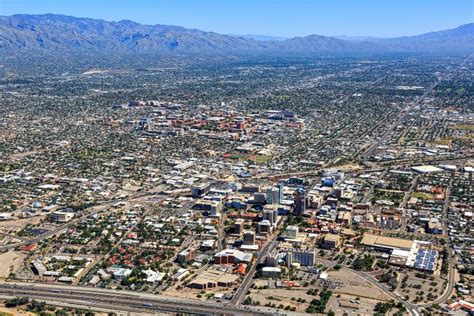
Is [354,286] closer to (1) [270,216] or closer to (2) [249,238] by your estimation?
(2) [249,238]

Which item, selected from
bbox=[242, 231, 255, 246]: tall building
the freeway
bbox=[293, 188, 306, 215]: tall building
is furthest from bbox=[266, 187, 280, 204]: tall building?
the freeway

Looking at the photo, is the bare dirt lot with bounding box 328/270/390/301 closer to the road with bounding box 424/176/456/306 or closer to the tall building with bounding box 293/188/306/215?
the road with bounding box 424/176/456/306

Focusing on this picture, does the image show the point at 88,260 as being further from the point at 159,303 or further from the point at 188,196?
the point at 188,196

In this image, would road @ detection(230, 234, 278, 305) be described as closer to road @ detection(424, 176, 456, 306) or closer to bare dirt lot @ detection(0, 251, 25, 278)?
road @ detection(424, 176, 456, 306)

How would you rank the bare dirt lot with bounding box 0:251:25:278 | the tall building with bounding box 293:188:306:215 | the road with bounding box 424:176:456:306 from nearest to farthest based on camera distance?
the road with bounding box 424:176:456:306
the bare dirt lot with bounding box 0:251:25:278
the tall building with bounding box 293:188:306:215


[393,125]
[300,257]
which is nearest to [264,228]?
[300,257]

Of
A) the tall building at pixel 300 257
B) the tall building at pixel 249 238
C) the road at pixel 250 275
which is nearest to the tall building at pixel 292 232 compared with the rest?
the road at pixel 250 275

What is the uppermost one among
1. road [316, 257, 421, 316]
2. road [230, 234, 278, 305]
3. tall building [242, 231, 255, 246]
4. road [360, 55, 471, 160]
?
tall building [242, 231, 255, 246]

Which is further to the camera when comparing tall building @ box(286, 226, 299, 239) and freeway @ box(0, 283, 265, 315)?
tall building @ box(286, 226, 299, 239)

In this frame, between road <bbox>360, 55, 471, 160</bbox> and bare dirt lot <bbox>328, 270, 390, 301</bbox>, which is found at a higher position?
bare dirt lot <bbox>328, 270, 390, 301</bbox>

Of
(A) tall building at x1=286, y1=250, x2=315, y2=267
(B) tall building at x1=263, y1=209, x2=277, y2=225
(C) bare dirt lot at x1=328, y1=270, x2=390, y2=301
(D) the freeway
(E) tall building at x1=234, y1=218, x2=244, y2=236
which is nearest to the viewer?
(D) the freeway
